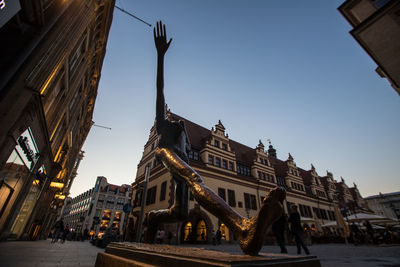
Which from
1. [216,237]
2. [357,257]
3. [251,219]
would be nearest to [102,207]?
[216,237]

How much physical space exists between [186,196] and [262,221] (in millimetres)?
1515

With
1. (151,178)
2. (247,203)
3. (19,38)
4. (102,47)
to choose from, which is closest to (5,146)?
(19,38)

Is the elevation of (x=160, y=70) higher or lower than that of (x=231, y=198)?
lower

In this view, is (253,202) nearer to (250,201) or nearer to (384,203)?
(250,201)

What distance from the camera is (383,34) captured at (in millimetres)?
10172

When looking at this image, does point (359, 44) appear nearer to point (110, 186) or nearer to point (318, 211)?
point (318, 211)

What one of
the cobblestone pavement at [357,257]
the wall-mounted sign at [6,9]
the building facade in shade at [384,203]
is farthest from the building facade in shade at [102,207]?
the building facade in shade at [384,203]

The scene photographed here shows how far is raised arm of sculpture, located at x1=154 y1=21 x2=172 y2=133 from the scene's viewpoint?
3.08 metres

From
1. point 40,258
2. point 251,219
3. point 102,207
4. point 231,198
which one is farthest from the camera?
point 102,207

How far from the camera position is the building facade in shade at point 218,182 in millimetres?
17203

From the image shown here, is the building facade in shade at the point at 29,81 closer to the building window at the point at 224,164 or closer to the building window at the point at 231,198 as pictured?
the building window at the point at 231,198

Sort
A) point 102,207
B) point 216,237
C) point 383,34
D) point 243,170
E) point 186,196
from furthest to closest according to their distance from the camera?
1. point 102,207
2. point 243,170
3. point 216,237
4. point 383,34
5. point 186,196

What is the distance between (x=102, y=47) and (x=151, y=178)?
13.9 metres

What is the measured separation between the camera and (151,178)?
2081cm
